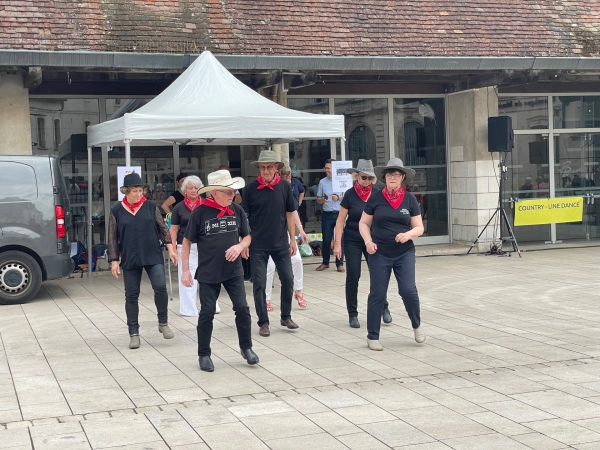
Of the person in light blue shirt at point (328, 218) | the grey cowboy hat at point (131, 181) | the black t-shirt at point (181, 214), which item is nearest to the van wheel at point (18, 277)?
the black t-shirt at point (181, 214)

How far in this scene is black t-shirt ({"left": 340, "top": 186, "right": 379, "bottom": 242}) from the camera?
901 centimetres

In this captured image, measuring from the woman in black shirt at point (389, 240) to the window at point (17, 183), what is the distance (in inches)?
206

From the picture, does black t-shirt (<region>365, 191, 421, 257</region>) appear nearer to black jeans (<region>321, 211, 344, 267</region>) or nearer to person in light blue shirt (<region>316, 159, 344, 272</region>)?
person in light blue shirt (<region>316, 159, 344, 272</region>)

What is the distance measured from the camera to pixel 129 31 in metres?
13.7

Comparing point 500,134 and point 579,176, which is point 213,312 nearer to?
point 500,134

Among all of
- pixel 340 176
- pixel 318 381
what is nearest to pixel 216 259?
pixel 318 381

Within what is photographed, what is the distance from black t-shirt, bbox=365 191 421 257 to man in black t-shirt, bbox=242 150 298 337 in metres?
1.16

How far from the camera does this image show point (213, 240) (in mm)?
7434

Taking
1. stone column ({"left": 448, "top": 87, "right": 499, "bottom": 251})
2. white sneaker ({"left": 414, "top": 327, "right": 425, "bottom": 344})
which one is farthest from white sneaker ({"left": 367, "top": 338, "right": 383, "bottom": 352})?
stone column ({"left": 448, "top": 87, "right": 499, "bottom": 251})

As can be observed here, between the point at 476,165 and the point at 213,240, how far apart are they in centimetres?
988

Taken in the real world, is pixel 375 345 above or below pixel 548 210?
below

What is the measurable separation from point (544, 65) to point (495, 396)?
10.1m

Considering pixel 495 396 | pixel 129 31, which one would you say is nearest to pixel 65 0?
pixel 129 31

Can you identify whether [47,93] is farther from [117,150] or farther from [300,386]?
[300,386]
